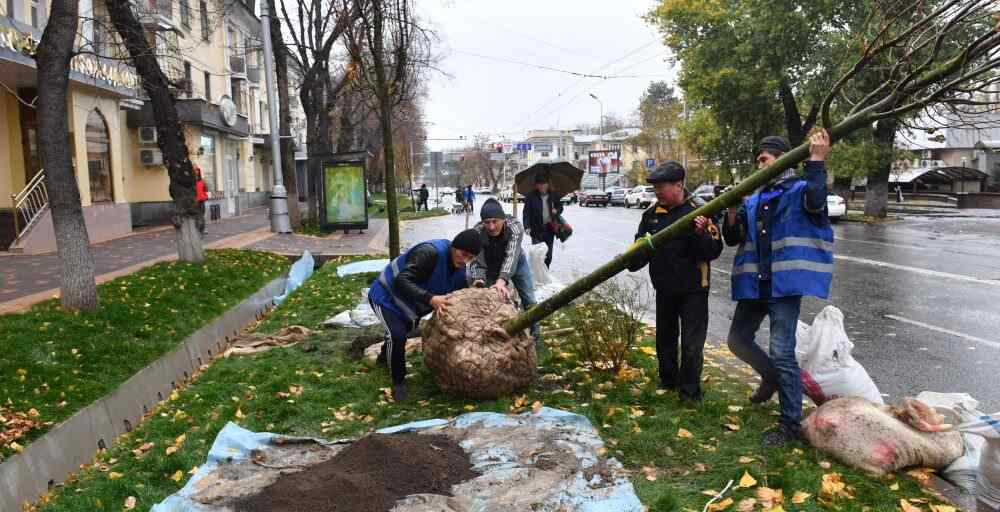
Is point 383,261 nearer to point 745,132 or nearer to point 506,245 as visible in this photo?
point 506,245

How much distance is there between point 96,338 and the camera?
6.59 meters

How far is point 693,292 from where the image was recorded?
15.7ft

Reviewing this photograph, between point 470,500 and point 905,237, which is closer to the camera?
point 470,500

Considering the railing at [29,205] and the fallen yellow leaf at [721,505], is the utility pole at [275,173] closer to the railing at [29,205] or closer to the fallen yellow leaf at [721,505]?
the railing at [29,205]

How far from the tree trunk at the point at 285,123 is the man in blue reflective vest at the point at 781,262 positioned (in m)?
17.5

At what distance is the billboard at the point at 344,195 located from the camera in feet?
68.0

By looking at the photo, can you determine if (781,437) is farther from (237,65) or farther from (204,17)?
(237,65)

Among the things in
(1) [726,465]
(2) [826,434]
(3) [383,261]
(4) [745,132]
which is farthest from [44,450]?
(4) [745,132]

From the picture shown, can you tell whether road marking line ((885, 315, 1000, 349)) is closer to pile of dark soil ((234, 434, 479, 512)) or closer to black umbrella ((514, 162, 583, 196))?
black umbrella ((514, 162, 583, 196))

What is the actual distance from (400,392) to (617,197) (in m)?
45.5

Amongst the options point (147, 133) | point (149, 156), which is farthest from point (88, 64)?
point (149, 156)

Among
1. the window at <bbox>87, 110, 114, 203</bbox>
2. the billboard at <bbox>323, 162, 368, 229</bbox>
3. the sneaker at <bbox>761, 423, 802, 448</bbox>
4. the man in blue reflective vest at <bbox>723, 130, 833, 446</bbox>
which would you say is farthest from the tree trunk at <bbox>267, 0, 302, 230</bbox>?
the sneaker at <bbox>761, 423, 802, 448</bbox>

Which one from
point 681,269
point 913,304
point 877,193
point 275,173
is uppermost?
point 275,173

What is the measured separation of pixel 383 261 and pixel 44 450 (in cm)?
858
